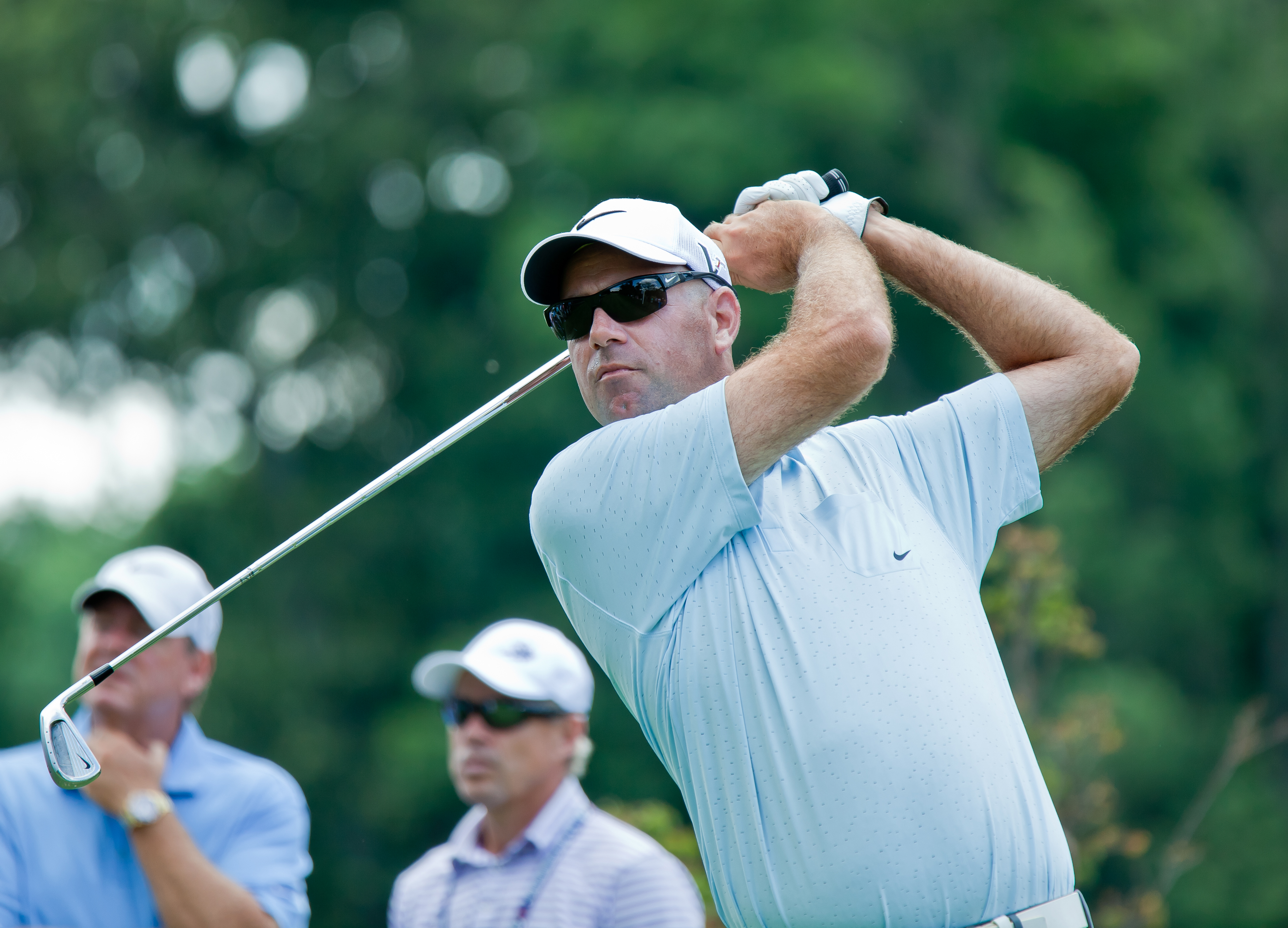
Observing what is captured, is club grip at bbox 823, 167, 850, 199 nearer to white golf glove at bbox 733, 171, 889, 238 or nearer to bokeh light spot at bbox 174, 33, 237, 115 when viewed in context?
white golf glove at bbox 733, 171, 889, 238

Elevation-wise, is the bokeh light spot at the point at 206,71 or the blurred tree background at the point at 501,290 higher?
the bokeh light spot at the point at 206,71

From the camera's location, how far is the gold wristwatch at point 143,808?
10.6ft

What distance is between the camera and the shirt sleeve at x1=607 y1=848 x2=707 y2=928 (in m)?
3.64

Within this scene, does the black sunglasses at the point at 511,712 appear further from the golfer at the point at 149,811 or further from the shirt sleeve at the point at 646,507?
the shirt sleeve at the point at 646,507

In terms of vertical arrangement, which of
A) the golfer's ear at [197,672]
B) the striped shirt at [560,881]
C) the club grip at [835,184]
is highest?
the club grip at [835,184]

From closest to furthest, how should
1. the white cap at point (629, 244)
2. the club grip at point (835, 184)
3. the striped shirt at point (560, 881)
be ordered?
the white cap at point (629, 244) → the club grip at point (835, 184) → the striped shirt at point (560, 881)

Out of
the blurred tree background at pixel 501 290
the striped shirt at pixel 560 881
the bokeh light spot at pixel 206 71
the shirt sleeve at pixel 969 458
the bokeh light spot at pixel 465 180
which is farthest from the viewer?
the bokeh light spot at pixel 206 71

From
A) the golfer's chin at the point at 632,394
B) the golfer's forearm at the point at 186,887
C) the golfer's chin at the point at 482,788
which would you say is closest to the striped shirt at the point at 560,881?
the golfer's chin at the point at 482,788

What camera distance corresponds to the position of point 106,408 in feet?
63.9

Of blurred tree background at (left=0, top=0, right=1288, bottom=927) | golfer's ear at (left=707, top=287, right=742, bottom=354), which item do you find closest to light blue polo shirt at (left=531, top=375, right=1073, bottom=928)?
golfer's ear at (left=707, top=287, right=742, bottom=354)

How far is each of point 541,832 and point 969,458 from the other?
195 centimetres

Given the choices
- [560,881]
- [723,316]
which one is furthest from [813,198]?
[560,881]

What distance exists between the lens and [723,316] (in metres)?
2.73

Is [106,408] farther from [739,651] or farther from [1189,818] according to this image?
[739,651]
